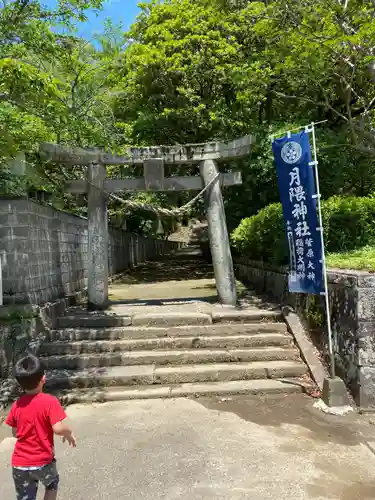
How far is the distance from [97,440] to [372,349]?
12.2 ft

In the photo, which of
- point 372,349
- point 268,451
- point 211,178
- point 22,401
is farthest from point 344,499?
point 211,178

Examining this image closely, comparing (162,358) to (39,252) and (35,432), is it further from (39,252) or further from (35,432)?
(35,432)

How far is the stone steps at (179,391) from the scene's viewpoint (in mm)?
6020

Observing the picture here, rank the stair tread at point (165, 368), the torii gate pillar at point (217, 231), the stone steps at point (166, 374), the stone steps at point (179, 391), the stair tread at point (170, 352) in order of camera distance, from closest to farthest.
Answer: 1. the stone steps at point (179, 391)
2. the stone steps at point (166, 374)
3. the stair tread at point (165, 368)
4. the stair tread at point (170, 352)
5. the torii gate pillar at point (217, 231)

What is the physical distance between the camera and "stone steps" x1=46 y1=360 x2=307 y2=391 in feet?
20.9

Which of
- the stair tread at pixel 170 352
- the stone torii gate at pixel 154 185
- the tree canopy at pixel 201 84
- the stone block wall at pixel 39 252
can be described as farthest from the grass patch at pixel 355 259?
the stone block wall at pixel 39 252

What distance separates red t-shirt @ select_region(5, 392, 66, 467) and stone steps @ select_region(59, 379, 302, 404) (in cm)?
320

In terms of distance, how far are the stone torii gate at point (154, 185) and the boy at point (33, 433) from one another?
613cm

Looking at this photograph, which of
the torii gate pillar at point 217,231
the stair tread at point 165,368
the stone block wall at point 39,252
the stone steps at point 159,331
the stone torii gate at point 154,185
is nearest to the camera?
the stair tread at point 165,368

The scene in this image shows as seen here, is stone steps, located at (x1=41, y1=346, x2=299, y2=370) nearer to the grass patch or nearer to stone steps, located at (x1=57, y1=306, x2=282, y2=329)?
stone steps, located at (x1=57, y1=306, x2=282, y2=329)

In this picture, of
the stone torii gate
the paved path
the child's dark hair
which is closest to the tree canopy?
the stone torii gate

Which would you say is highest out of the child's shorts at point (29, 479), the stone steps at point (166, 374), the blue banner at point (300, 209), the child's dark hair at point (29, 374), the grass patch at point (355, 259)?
the blue banner at point (300, 209)

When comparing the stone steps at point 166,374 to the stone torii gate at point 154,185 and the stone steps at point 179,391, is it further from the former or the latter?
the stone torii gate at point 154,185

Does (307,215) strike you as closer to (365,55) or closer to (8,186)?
(365,55)
